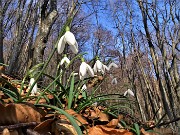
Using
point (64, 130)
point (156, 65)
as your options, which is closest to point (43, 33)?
point (156, 65)

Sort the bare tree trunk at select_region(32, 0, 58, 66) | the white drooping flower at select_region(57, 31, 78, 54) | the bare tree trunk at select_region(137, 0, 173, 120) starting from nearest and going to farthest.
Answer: the white drooping flower at select_region(57, 31, 78, 54)
the bare tree trunk at select_region(32, 0, 58, 66)
the bare tree trunk at select_region(137, 0, 173, 120)

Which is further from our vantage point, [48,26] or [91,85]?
[48,26]

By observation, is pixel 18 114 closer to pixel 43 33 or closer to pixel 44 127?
pixel 44 127

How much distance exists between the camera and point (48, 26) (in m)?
5.55

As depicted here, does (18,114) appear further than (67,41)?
No

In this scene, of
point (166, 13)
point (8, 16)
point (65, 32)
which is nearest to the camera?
point (65, 32)

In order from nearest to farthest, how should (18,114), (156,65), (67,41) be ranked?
(18,114) < (67,41) < (156,65)

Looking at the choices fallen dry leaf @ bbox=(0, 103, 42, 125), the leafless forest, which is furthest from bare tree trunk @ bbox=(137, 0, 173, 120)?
fallen dry leaf @ bbox=(0, 103, 42, 125)

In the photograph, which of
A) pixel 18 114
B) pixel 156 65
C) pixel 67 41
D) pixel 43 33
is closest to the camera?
pixel 18 114

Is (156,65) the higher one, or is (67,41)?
(156,65)

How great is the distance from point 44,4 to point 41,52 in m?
1.29

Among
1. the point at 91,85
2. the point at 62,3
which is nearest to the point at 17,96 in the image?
the point at 91,85

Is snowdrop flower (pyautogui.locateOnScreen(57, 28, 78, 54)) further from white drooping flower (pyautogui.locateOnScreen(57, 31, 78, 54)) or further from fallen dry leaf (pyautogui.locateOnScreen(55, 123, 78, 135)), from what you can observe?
fallen dry leaf (pyautogui.locateOnScreen(55, 123, 78, 135))

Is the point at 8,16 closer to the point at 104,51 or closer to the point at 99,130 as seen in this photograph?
the point at 104,51
